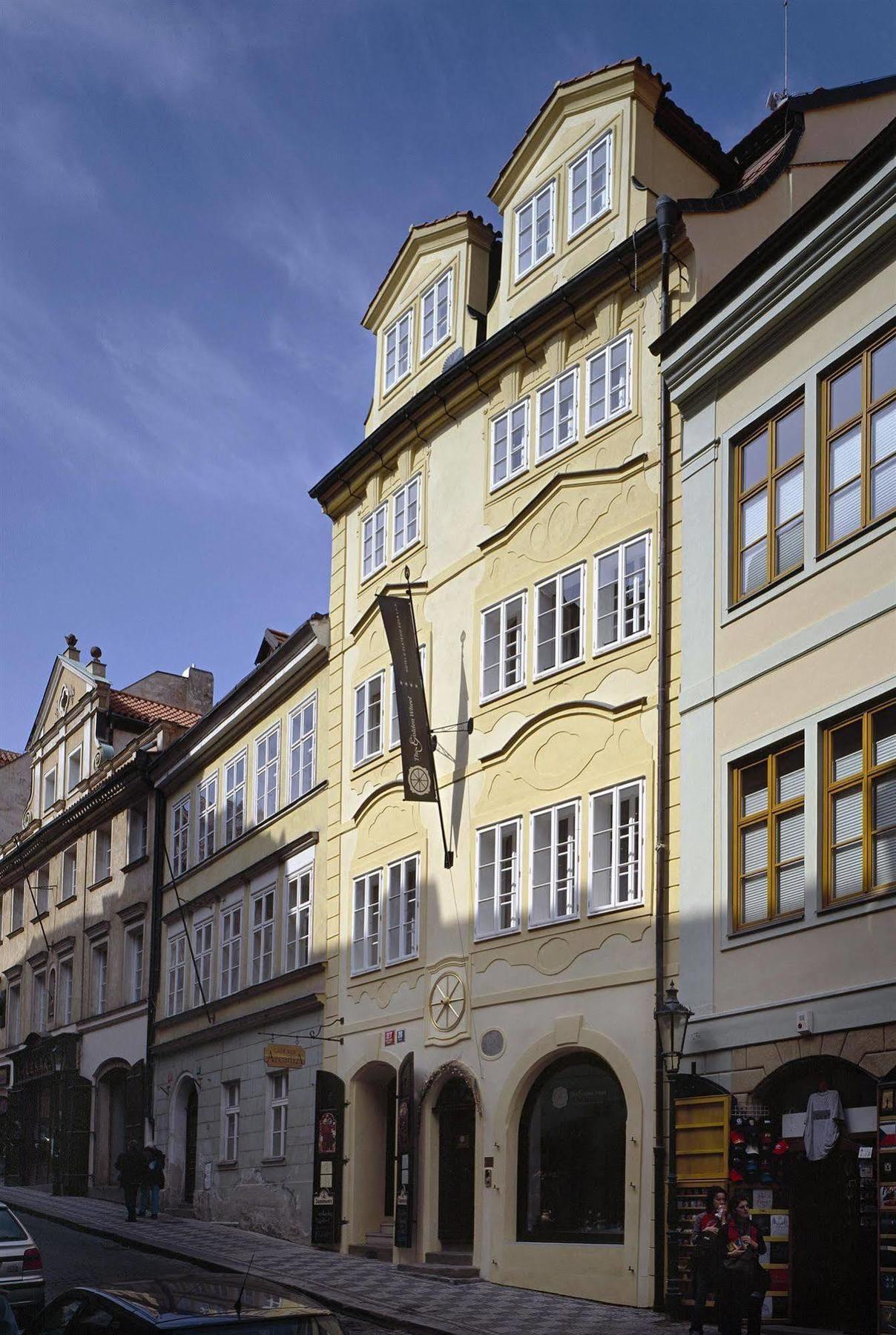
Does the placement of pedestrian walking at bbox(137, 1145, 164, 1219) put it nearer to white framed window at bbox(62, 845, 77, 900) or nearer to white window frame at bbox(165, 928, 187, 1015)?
white window frame at bbox(165, 928, 187, 1015)

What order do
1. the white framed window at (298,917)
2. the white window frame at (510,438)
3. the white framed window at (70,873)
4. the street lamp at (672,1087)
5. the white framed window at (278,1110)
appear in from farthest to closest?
the white framed window at (70,873)
the white framed window at (298,917)
the white framed window at (278,1110)
the white window frame at (510,438)
the street lamp at (672,1087)

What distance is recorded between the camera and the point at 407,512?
2852cm

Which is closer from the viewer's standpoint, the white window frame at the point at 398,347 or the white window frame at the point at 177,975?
the white window frame at the point at 398,347

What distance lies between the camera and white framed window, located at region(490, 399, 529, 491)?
82.6 ft

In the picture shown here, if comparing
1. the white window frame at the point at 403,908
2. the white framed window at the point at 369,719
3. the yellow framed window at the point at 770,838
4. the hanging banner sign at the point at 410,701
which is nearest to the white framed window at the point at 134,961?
the white framed window at the point at 369,719

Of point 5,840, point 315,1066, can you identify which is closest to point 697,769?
point 315,1066

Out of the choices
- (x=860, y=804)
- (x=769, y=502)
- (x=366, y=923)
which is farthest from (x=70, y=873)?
(x=860, y=804)

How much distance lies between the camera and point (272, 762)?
33938 mm

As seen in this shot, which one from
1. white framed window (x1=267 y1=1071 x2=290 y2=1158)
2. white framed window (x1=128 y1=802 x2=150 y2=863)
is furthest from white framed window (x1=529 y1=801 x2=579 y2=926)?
white framed window (x1=128 y1=802 x2=150 y2=863)

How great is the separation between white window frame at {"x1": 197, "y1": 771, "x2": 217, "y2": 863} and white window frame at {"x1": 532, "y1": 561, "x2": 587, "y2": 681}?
15198 mm

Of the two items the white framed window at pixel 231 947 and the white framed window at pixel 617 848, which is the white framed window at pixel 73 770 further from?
the white framed window at pixel 617 848

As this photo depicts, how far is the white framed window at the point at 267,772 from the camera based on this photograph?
111 ft

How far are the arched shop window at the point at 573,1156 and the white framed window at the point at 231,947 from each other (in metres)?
12.9

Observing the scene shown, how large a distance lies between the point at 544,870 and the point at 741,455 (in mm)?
6384
